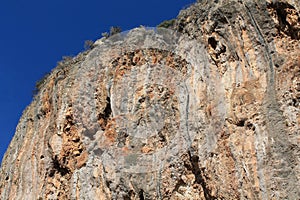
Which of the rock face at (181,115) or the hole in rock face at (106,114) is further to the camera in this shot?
the hole in rock face at (106,114)

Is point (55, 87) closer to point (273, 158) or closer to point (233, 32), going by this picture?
point (233, 32)

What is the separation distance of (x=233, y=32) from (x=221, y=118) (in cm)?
222

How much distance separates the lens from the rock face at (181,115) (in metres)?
10.2

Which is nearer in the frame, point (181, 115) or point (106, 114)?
point (181, 115)

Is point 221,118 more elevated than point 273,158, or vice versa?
point 221,118

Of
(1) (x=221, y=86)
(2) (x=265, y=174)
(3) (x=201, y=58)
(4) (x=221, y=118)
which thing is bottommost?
(2) (x=265, y=174)

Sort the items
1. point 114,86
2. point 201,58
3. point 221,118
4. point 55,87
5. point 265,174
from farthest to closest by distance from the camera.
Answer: point 55,87
point 114,86
point 201,58
point 221,118
point 265,174

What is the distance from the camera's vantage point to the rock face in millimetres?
10180

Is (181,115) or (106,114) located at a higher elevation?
(106,114)

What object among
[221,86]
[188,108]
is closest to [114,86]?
[188,108]

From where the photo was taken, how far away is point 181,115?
40.1 feet

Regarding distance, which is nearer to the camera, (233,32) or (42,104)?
(233,32)

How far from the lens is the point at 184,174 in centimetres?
1166

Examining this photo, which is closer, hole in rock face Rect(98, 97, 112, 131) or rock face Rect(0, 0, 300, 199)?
rock face Rect(0, 0, 300, 199)
